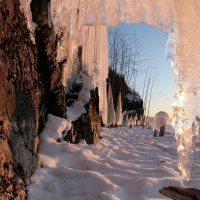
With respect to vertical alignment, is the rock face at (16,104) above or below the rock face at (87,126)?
above

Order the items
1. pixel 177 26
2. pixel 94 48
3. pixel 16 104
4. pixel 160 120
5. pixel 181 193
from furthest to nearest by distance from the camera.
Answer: pixel 160 120 → pixel 94 48 → pixel 16 104 → pixel 181 193 → pixel 177 26

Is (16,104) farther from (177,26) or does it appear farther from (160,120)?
(160,120)

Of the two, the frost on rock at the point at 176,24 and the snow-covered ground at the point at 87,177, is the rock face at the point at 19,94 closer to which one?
the snow-covered ground at the point at 87,177

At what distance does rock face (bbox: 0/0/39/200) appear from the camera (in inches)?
79.2

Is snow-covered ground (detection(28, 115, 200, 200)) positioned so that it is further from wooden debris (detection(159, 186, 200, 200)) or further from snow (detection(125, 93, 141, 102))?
snow (detection(125, 93, 141, 102))

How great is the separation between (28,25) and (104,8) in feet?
2.95

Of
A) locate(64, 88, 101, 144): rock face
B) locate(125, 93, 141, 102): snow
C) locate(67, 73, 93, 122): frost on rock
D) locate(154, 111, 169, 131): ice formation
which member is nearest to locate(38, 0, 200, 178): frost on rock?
locate(64, 88, 101, 144): rock face

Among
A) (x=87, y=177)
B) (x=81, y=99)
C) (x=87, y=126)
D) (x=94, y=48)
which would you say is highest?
(x=94, y=48)

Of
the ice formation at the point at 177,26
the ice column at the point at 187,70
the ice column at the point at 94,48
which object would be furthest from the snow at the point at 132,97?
the ice column at the point at 187,70

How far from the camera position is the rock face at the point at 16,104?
201 cm

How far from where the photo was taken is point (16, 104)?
2232mm

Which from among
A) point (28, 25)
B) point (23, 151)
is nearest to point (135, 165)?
point (23, 151)

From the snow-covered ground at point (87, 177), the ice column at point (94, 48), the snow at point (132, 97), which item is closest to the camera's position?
the snow-covered ground at point (87, 177)

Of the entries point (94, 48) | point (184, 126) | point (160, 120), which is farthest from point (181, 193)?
point (160, 120)
